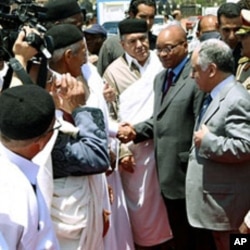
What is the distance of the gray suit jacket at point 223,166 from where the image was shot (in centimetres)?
339

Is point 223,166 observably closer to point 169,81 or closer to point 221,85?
point 221,85

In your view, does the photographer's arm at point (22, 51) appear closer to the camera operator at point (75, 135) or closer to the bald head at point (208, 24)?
the camera operator at point (75, 135)

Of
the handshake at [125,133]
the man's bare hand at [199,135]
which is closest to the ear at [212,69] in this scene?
the man's bare hand at [199,135]

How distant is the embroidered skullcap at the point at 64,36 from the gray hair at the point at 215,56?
77cm

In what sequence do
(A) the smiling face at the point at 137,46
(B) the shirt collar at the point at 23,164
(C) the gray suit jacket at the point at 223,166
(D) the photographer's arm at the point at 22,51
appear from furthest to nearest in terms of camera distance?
(A) the smiling face at the point at 137,46
(C) the gray suit jacket at the point at 223,166
(D) the photographer's arm at the point at 22,51
(B) the shirt collar at the point at 23,164

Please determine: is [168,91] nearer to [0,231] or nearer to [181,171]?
[181,171]

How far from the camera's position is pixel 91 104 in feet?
10.00

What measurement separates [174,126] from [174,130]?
25mm

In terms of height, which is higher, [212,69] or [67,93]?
[67,93]

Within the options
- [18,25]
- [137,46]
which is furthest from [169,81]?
[18,25]

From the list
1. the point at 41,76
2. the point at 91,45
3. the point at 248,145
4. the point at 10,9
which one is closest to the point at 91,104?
the point at 41,76

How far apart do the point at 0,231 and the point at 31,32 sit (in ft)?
3.77

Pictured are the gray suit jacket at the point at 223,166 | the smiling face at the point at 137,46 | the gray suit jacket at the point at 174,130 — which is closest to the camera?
the gray suit jacket at the point at 223,166

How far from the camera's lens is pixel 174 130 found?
12.9 ft
